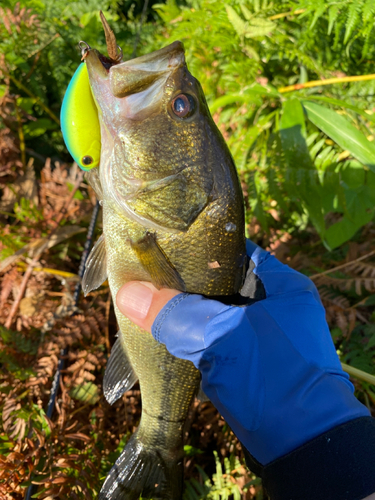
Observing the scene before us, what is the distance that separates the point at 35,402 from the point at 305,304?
222 cm

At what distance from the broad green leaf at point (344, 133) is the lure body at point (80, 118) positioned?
201cm

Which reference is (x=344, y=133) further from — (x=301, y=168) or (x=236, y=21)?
(x=236, y=21)

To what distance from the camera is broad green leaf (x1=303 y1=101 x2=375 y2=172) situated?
8.70 ft

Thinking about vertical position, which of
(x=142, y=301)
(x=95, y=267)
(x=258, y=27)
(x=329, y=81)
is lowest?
(x=329, y=81)

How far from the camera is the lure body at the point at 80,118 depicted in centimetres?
162

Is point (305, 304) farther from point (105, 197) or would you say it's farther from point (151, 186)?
point (105, 197)

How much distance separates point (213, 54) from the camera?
11.9ft

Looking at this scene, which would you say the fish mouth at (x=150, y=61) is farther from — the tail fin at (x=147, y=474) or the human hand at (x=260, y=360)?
the tail fin at (x=147, y=474)

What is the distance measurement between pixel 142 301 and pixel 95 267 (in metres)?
0.42

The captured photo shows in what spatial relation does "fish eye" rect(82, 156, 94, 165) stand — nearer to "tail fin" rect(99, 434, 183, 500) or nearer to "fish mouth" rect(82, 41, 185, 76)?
"fish mouth" rect(82, 41, 185, 76)

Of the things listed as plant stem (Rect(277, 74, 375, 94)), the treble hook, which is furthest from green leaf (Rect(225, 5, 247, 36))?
the treble hook

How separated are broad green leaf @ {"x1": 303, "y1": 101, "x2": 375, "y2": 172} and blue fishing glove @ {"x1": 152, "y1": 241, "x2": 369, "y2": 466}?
5.37 ft

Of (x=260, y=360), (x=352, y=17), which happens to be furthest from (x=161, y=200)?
(x=352, y=17)

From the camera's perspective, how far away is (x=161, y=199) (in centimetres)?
164
